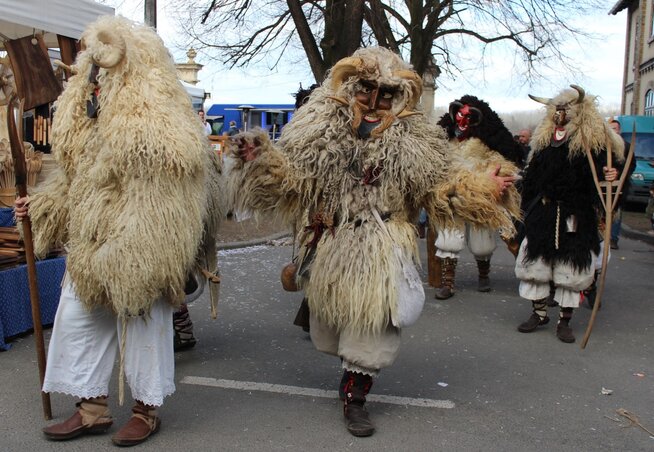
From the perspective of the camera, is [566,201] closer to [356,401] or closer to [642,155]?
[356,401]

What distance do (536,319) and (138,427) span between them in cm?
383

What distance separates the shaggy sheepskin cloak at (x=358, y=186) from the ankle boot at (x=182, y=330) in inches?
63.3

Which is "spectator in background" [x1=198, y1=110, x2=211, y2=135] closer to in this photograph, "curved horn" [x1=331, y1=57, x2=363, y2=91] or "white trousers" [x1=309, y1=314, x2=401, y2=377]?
"curved horn" [x1=331, y1=57, x2=363, y2=91]

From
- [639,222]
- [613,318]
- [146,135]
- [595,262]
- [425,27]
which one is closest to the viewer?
[146,135]

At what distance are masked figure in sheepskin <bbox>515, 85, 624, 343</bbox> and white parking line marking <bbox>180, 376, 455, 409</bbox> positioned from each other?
1.99m

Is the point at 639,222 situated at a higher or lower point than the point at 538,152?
lower

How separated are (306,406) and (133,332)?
4.03 feet

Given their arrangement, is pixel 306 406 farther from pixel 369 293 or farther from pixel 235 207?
pixel 235 207

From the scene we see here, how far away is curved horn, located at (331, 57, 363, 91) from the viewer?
380 centimetres

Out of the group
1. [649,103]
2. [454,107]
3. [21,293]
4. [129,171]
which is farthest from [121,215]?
[649,103]

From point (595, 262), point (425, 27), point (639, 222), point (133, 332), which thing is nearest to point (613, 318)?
point (595, 262)

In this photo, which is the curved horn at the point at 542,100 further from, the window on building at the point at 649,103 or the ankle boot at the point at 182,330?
the window on building at the point at 649,103

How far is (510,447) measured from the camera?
3744 mm

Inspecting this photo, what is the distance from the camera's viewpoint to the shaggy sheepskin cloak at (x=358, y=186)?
147 inches
